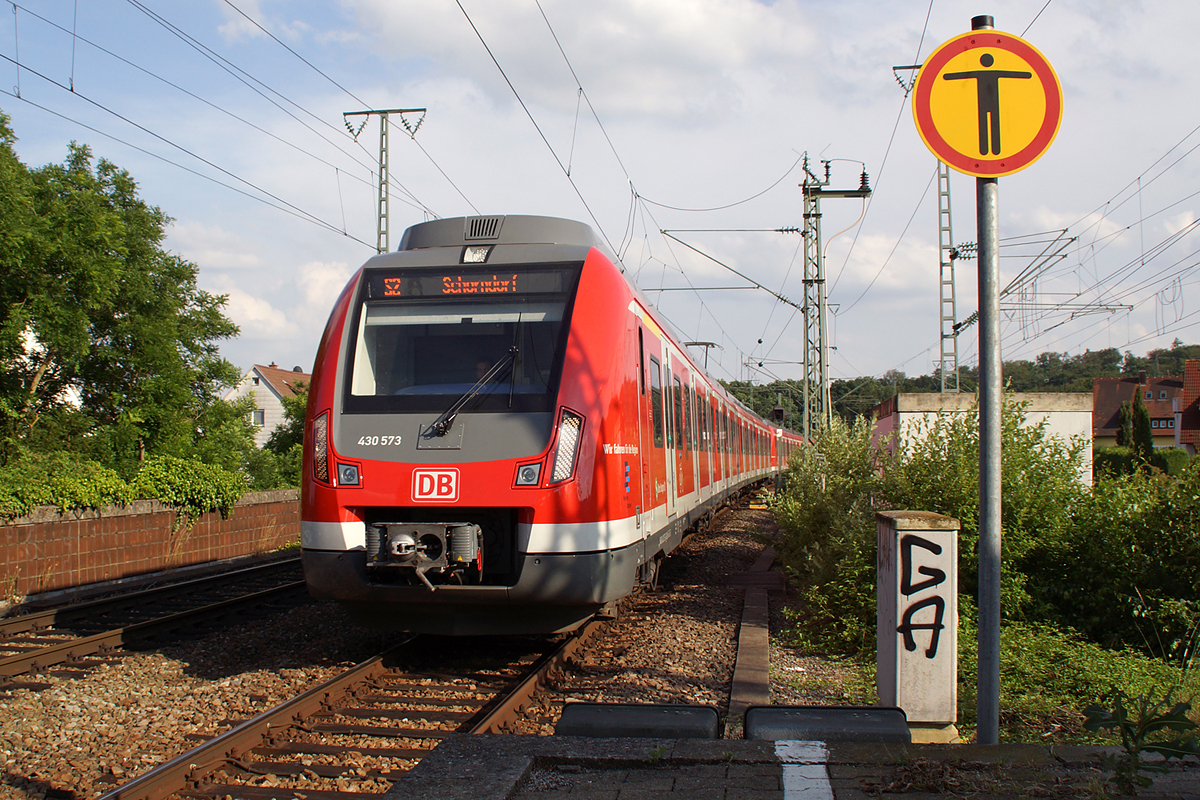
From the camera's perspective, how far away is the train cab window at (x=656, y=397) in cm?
826

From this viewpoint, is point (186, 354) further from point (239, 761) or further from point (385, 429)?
point (239, 761)

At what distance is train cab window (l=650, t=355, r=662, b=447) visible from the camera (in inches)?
Answer: 325

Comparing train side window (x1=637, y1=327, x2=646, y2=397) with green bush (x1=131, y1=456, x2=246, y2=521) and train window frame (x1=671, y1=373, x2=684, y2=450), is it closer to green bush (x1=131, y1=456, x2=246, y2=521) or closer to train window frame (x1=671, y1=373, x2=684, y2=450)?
train window frame (x1=671, y1=373, x2=684, y2=450)

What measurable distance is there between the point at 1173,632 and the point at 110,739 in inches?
288

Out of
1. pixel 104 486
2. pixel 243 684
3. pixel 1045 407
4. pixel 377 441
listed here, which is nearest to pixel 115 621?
pixel 243 684

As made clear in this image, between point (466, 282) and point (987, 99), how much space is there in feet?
13.4

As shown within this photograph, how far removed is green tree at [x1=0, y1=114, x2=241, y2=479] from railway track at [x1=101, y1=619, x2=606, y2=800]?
12858mm

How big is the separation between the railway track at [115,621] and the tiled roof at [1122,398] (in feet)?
222

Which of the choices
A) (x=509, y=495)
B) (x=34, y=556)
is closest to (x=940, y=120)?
(x=509, y=495)

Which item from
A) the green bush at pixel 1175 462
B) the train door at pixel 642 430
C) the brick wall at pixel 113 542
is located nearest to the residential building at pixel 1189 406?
the green bush at pixel 1175 462

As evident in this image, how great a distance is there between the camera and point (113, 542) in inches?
→ 498

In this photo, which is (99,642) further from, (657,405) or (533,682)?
(657,405)

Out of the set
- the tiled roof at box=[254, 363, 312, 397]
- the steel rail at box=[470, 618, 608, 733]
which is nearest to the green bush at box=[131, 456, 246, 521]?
the steel rail at box=[470, 618, 608, 733]

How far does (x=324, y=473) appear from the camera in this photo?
20.3 ft
